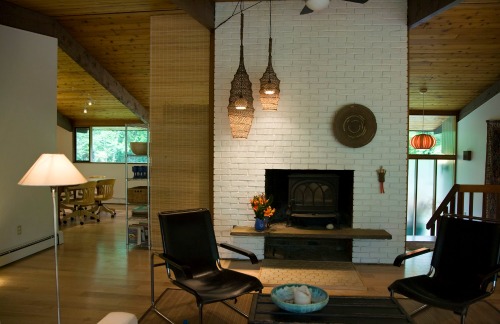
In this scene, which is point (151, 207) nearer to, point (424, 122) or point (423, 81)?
point (423, 81)

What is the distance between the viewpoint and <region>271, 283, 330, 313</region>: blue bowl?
249 centimetres

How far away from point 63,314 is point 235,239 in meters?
2.16

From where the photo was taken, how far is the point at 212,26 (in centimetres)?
482

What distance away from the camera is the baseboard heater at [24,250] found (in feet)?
15.0

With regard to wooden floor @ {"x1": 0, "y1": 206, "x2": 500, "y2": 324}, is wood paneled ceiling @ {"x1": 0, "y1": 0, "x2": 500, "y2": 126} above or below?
above

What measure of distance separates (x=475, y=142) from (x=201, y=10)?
5.92m

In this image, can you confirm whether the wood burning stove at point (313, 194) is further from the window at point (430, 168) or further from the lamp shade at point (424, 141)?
the window at point (430, 168)

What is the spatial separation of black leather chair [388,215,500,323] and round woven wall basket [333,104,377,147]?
1527 millimetres

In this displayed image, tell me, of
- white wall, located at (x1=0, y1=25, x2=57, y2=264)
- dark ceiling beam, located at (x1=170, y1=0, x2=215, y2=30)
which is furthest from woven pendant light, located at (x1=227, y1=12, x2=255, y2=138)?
white wall, located at (x1=0, y1=25, x2=57, y2=264)

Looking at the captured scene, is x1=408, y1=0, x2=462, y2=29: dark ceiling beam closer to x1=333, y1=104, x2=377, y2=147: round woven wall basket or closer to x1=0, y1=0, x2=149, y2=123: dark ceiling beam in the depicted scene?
x1=333, y1=104, x2=377, y2=147: round woven wall basket

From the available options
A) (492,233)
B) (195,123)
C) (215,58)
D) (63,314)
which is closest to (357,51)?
(215,58)

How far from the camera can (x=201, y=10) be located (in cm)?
449

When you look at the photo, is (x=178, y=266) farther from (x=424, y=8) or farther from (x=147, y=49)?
(x=147, y=49)

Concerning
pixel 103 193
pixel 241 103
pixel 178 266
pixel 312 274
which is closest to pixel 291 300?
pixel 178 266
